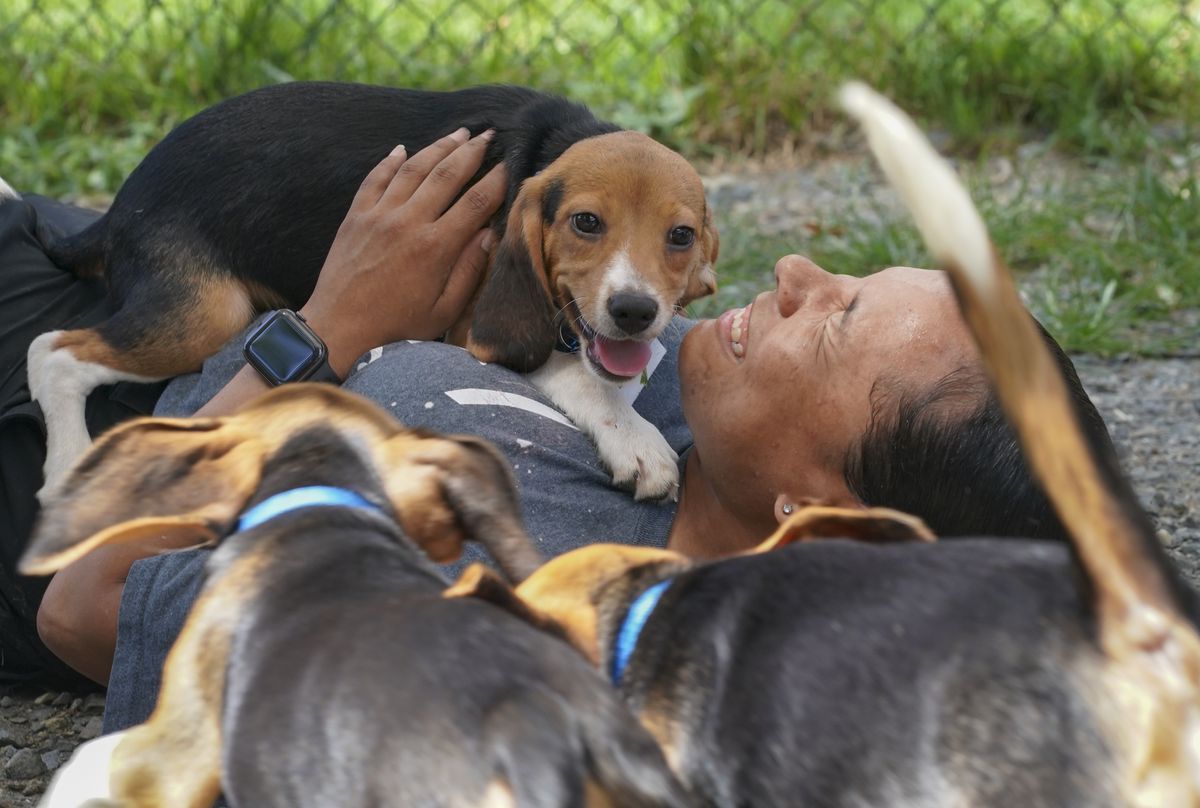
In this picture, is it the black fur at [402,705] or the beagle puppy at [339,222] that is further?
the beagle puppy at [339,222]

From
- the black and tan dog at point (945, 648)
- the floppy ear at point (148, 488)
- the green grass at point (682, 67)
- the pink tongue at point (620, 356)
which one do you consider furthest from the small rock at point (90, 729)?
the green grass at point (682, 67)

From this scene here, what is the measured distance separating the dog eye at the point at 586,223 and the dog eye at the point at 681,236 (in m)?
0.17

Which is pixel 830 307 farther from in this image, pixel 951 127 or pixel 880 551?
pixel 951 127

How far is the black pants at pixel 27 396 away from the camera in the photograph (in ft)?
10.5

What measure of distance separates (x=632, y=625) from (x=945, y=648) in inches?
15.0

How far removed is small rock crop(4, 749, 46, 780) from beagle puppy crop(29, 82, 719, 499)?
0.60m

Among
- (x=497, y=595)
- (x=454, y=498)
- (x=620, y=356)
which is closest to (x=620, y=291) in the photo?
(x=620, y=356)

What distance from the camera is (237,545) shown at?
179 centimetres

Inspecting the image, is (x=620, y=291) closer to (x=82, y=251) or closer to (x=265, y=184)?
(x=265, y=184)

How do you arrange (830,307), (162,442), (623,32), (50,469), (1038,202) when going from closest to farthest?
(162,442) → (830,307) → (50,469) → (1038,202) → (623,32)

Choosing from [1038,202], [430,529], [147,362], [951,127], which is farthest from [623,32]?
[430,529]

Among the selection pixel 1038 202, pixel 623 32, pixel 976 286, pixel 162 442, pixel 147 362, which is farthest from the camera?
pixel 623 32

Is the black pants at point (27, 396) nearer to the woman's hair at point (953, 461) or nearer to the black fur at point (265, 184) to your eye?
the black fur at point (265, 184)

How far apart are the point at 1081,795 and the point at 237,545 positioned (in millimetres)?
979
